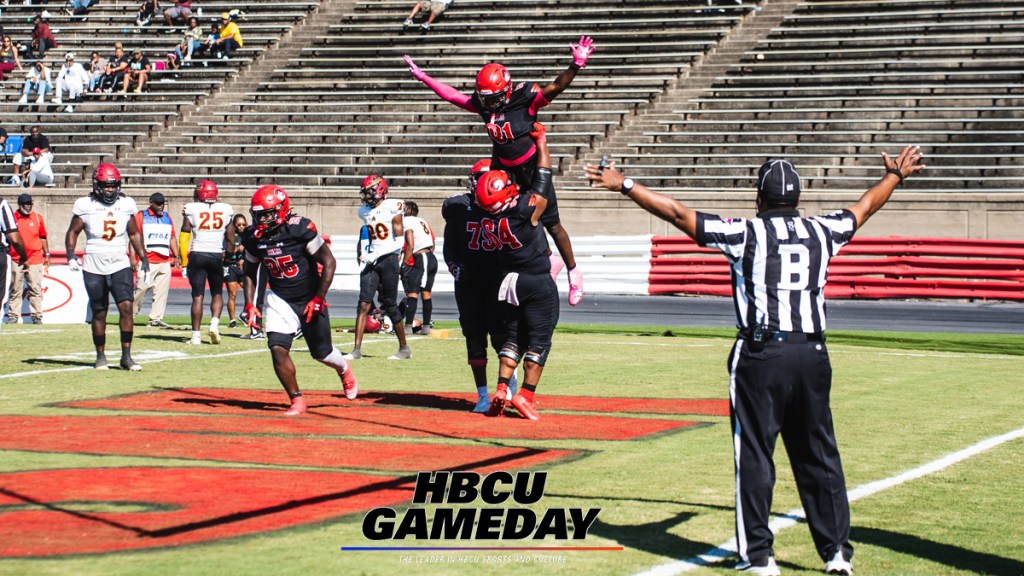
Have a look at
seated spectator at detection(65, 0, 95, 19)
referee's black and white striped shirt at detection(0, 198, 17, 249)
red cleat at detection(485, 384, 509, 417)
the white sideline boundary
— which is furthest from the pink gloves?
seated spectator at detection(65, 0, 95, 19)

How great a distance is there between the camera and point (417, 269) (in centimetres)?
1845

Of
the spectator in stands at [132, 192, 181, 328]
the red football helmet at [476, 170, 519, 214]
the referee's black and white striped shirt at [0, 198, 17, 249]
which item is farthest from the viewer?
the spectator in stands at [132, 192, 181, 328]

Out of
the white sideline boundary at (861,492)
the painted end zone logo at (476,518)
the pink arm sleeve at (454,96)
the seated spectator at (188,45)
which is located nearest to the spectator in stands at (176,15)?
the seated spectator at (188,45)

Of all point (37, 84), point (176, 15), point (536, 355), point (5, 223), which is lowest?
point (536, 355)

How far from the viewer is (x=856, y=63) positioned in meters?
31.5

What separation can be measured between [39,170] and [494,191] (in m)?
25.9

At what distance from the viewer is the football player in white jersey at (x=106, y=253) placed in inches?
557

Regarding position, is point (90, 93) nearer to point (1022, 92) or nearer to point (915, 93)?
point (915, 93)

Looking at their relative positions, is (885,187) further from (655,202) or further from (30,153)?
(30,153)

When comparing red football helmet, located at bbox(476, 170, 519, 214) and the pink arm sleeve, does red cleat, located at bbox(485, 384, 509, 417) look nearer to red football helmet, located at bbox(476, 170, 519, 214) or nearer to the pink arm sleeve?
red football helmet, located at bbox(476, 170, 519, 214)

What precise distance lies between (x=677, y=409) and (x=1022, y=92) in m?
21.2

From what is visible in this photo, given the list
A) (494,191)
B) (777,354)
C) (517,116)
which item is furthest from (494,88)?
(777,354)

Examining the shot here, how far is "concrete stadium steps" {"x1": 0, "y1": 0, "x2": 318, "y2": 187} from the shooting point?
35656mm

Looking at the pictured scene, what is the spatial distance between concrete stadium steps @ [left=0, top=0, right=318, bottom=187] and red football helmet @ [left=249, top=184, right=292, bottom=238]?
24.8 metres
